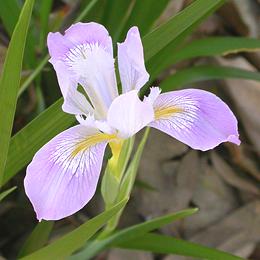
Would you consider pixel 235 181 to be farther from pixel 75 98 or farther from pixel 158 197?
pixel 75 98

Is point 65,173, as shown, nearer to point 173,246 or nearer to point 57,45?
point 57,45

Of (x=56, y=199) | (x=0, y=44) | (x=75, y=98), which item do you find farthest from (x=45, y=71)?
(x=56, y=199)

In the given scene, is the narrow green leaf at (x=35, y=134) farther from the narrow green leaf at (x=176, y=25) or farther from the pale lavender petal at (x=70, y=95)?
the narrow green leaf at (x=176, y=25)

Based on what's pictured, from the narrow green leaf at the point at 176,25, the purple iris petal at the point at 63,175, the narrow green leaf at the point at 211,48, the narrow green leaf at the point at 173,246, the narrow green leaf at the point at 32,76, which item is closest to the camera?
the purple iris petal at the point at 63,175

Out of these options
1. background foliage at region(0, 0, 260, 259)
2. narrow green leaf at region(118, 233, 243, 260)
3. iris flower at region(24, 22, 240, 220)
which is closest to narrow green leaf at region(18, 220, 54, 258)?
background foliage at region(0, 0, 260, 259)

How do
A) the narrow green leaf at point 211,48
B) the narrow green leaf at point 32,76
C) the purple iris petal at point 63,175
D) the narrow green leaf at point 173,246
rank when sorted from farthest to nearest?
the narrow green leaf at point 211,48, the narrow green leaf at point 32,76, the narrow green leaf at point 173,246, the purple iris petal at point 63,175

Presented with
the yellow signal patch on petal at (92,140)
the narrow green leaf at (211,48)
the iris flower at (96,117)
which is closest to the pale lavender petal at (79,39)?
the iris flower at (96,117)

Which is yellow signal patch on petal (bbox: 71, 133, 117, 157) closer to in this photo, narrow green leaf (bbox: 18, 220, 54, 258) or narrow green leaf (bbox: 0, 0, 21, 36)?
narrow green leaf (bbox: 18, 220, 54, 258)
